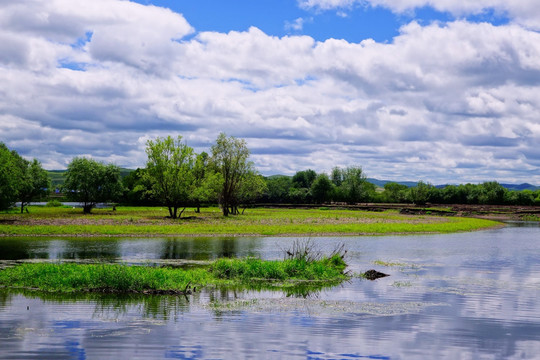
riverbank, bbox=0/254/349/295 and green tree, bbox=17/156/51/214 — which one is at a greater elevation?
green tree, bbox=17/156/51/214

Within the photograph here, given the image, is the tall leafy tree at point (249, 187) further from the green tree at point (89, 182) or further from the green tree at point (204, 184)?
the green tree at point (89, 182)

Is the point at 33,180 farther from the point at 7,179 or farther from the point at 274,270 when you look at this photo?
the point at 274,270

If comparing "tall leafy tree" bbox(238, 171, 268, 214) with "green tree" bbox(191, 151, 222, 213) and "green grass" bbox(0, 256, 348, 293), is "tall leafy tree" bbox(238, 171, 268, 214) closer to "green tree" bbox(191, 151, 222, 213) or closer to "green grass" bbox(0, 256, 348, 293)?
"green tree" bbox(191, 151, 222, 213)

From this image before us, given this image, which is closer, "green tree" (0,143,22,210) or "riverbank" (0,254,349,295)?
"riverbank" (0,254,349,295)

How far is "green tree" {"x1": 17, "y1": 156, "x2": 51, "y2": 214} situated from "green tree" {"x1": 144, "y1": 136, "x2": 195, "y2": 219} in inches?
856

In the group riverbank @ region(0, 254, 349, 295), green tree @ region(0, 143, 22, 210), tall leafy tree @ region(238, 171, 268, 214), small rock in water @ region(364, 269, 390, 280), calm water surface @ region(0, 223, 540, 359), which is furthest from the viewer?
tall leafy tree @ region(238, 171, 268, 214)

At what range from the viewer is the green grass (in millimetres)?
25547

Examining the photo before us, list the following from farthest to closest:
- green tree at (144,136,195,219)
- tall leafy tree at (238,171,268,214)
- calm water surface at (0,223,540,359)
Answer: tall leafy tree at (238,171,268,214) → green tree at (144,136,195,219) → calm water surface at (0,223,540,359)

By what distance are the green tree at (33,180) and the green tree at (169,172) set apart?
2174cm

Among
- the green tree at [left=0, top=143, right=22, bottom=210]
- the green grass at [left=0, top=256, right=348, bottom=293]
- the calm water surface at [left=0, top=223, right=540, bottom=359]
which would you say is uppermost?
the green tree at [left=0, top=143, right=22, bottom=210]

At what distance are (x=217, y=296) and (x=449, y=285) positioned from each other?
44.6 feet

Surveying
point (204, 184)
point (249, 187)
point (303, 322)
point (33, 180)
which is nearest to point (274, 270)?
point (303, 322)

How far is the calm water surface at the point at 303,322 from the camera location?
640 inches

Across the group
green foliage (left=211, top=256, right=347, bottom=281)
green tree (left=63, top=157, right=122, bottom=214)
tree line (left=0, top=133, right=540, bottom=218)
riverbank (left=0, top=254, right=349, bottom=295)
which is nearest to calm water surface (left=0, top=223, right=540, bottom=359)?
riverbank (left=0, top=254, right=349, bottom=295)
